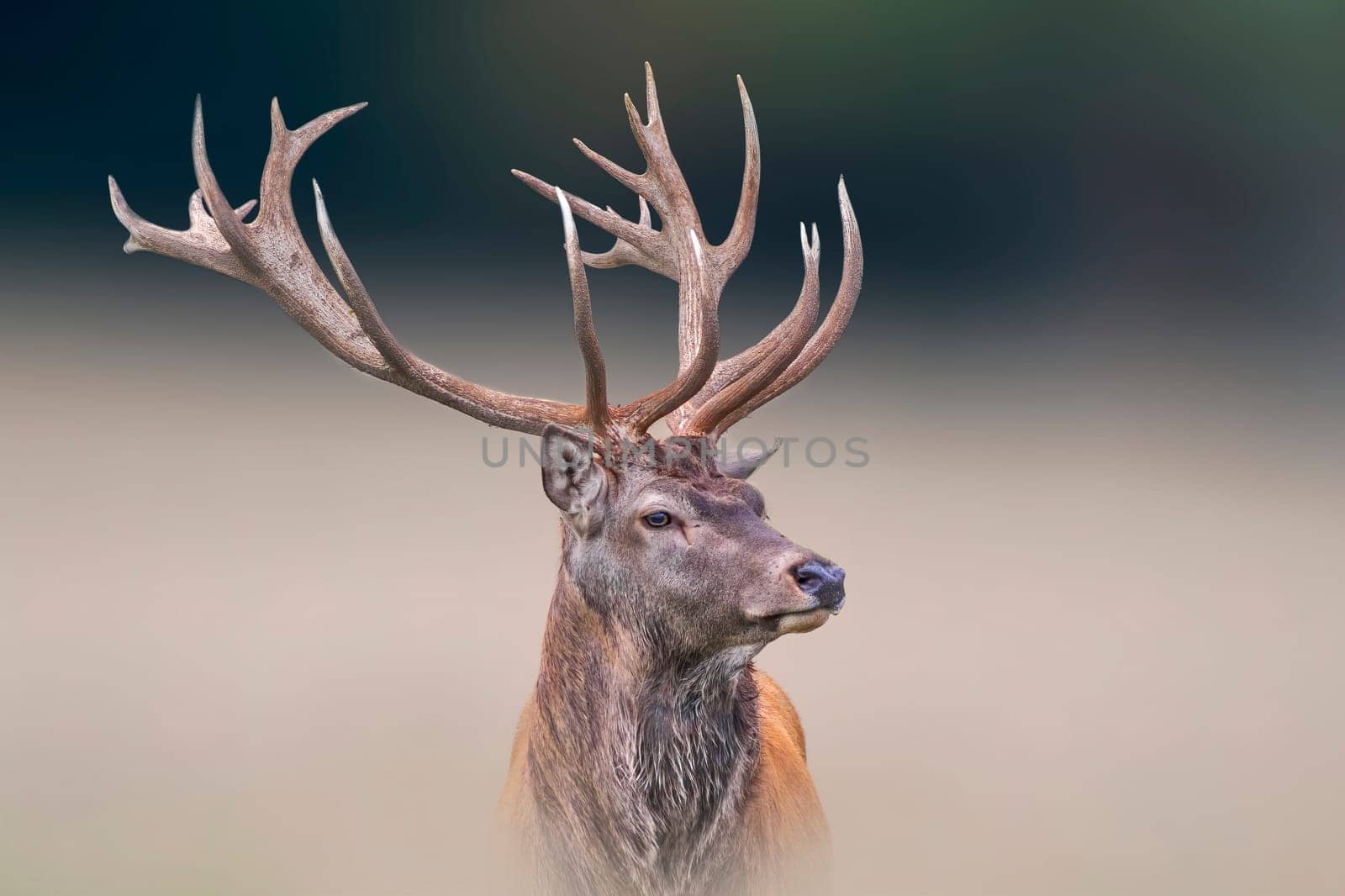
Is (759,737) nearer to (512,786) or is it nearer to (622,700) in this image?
(622,700)

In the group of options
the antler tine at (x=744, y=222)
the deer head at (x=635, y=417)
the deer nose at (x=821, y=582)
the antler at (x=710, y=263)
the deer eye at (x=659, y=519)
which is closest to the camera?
the deer nose at (x=821, y=582)

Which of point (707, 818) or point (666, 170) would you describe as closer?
point (707, 818)

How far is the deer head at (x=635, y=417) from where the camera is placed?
280 centimetres

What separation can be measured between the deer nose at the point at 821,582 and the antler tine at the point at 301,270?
0.75 metres

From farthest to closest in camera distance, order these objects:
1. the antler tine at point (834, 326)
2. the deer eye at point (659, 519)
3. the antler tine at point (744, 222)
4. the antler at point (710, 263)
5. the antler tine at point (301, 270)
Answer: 1. the antler tine at point (744, 222)
2. the antler tine at point (834, 326)
3. the antler at point (710, 263)
4. the antler tine at point (301, 270)
5. the deer eye at point (659, 519)

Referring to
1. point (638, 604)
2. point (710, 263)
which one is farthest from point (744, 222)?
point (638, 604)

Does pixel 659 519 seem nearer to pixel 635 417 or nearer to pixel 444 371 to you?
pixel 635 417

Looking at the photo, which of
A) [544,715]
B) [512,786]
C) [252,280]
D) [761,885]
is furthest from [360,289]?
[761,885]

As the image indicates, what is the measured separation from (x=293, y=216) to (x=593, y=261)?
1323mm

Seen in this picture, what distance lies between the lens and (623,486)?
3.00 meters

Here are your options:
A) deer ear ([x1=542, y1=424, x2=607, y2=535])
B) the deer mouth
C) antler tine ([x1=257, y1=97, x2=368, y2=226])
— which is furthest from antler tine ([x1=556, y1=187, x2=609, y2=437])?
antler tine ([x1=257, y1=97, x2=368, y2=226])

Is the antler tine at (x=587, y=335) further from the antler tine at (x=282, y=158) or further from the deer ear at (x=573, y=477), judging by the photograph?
the antler tine at (x=282, y=158)

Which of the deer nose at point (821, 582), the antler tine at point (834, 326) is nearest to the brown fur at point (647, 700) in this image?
the deer nose at point (821, 582)

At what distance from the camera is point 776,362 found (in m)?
3.18
